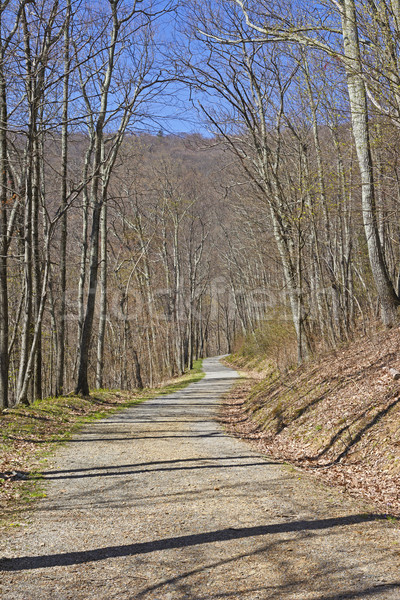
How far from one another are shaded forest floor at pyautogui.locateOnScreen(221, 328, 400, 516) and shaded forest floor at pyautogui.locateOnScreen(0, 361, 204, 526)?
3511 millimetres

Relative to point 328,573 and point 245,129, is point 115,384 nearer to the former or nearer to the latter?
point 245,129

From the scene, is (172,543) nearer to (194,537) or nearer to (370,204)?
(194,537)

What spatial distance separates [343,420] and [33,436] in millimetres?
5429

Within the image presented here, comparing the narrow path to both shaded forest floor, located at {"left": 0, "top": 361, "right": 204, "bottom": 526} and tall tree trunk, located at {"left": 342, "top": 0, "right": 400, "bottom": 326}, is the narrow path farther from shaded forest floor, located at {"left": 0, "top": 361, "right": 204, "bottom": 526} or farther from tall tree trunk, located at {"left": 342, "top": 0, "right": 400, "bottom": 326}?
tall tree trunk, located at {"left": 342, "top": 0, "right": 400, "bottom": 326}

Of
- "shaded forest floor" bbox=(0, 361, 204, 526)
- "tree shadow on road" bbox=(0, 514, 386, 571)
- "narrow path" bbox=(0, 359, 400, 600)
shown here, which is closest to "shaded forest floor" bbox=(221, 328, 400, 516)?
"narrow path" bbox=(0, 359, 400, 600)

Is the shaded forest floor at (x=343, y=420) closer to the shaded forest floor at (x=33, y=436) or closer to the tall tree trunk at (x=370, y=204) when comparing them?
the tall tree trunk at (x=370, y=204)

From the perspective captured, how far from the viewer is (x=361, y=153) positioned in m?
10.6

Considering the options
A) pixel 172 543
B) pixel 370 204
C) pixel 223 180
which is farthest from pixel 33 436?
pixel 223 180

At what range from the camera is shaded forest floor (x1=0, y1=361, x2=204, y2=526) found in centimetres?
576

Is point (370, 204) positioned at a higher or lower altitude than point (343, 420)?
higher

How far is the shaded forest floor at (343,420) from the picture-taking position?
6348 mm

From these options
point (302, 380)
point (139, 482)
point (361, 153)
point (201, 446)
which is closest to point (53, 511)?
point (139, 482)

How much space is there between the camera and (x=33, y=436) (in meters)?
8.84

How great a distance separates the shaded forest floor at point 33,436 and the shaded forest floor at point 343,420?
3.51 metres
